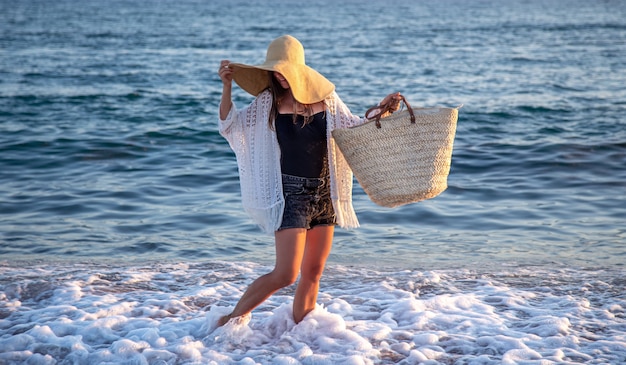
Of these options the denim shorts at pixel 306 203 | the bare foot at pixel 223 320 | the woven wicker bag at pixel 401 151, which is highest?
the woven wicker bag at pixel 401 151

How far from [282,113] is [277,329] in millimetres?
1678

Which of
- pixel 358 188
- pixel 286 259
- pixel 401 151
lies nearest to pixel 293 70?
pixel 401 151

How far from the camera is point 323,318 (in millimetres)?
5441

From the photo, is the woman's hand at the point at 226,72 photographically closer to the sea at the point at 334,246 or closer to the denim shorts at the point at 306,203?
the denim shorts at the point at 306,203

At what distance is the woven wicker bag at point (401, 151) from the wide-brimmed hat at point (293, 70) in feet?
0.90

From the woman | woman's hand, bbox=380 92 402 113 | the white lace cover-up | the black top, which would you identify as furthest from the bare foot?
woman's hand, bbox=380 92 402 113

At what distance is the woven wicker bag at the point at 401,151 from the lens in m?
4.58

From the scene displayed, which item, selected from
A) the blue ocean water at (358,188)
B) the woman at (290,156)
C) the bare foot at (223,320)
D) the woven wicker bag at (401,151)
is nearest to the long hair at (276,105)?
the woman at (290,156)

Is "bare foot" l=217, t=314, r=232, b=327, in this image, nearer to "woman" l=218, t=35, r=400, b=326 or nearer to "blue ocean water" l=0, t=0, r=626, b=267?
"woman" l=218, t=35, r=400, b=326

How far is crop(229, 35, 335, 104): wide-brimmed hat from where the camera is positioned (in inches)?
177

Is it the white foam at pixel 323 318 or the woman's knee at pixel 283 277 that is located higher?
the woman's knee at pixel 283 277

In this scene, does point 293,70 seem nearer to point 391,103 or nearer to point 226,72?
Result: point 226,72

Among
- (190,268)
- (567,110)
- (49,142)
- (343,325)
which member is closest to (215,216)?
(190,268)

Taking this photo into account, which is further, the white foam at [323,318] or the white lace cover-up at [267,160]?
the white foam at [323,318]
